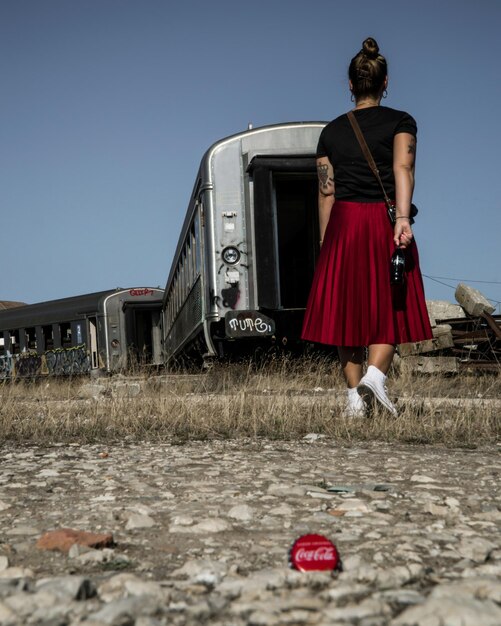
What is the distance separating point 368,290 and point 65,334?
19.0 meters

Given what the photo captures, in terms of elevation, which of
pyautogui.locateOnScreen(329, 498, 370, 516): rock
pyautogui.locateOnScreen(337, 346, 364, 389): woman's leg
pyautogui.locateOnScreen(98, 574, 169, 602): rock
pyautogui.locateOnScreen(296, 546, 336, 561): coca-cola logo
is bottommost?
pyautogui.locateOnScreen(329, 498, 370, 516): rock

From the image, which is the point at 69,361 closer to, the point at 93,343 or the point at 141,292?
the point at 93,343

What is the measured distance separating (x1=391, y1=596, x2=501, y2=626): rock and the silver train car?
779 centimetres

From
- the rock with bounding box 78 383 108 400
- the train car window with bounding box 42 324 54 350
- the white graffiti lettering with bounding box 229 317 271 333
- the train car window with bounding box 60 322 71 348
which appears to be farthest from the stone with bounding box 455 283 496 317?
the train car window with bounding box 42 324 54 350

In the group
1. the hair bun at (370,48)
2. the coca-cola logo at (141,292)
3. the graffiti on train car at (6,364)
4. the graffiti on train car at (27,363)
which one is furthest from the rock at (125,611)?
the graffiti on train car at (6,364)

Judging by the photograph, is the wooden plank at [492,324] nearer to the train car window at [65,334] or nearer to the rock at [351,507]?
the rock at [351,507]

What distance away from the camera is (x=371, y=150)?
446cm

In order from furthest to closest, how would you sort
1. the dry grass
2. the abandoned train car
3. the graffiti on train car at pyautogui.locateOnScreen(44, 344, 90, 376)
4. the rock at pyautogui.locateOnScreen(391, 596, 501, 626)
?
the abandoned train car, the graffiti on train car at pyautogui.locateOnScreen(44, 344, 90, 376), the dry grass, the rock at pyautogui.locateOnScreen(391, 596, 501, 626)

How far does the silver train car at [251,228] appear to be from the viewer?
9234mm

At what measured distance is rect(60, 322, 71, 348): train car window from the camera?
2238 centimetres

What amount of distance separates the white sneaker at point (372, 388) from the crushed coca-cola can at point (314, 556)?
269cm

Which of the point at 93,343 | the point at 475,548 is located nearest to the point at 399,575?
the point at 475,548

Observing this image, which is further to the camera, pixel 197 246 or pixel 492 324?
pixel 492 324

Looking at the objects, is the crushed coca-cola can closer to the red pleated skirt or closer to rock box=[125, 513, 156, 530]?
rock box=[125, 513, 156, 530]
